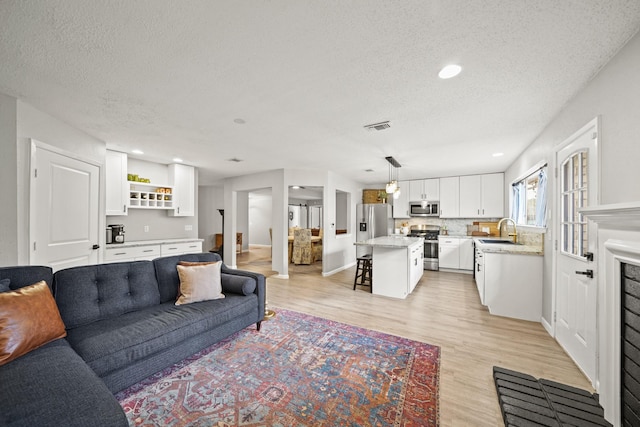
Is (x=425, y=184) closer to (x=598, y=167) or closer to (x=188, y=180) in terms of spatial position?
(x=598, y=167)

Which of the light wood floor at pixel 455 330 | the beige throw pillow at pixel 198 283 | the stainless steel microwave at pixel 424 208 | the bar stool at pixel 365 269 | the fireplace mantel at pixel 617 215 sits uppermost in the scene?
the stainless steel microwave at pixel 424 208

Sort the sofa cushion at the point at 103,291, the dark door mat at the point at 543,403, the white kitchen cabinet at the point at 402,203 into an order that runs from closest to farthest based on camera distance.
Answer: the dark door mat at the point at 543,403 < the sofa cushion at the point at 103,291 < the white kitchen cabinet at the point at 402,203

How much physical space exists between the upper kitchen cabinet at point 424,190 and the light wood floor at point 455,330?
7.36ft

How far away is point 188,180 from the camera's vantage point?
5352mm

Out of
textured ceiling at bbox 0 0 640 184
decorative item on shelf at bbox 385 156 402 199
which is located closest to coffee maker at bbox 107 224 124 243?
textured ceiling at bbox 0 0 640 184

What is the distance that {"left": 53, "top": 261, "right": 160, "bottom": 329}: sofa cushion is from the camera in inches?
77.1

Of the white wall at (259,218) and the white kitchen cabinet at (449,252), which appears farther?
the white wall at (259,218)

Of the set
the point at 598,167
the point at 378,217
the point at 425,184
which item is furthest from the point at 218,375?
the point at 425,184

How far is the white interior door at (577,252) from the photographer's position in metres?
1.99

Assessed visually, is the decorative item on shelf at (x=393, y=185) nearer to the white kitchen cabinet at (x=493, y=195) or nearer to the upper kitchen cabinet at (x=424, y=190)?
the upper kitchen cabinet at (x=424, y=190)

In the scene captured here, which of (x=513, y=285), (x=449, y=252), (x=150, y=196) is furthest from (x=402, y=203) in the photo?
(x=150, y=196)

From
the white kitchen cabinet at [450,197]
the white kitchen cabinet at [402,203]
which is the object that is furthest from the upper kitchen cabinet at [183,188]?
the white kitchen cabinet at [450,197]

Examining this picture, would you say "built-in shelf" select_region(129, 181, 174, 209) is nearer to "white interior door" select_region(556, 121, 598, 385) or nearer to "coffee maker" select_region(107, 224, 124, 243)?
"coffee maker" select_region(107, 224, 124, 243)

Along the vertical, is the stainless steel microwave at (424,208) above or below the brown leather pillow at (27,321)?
above
